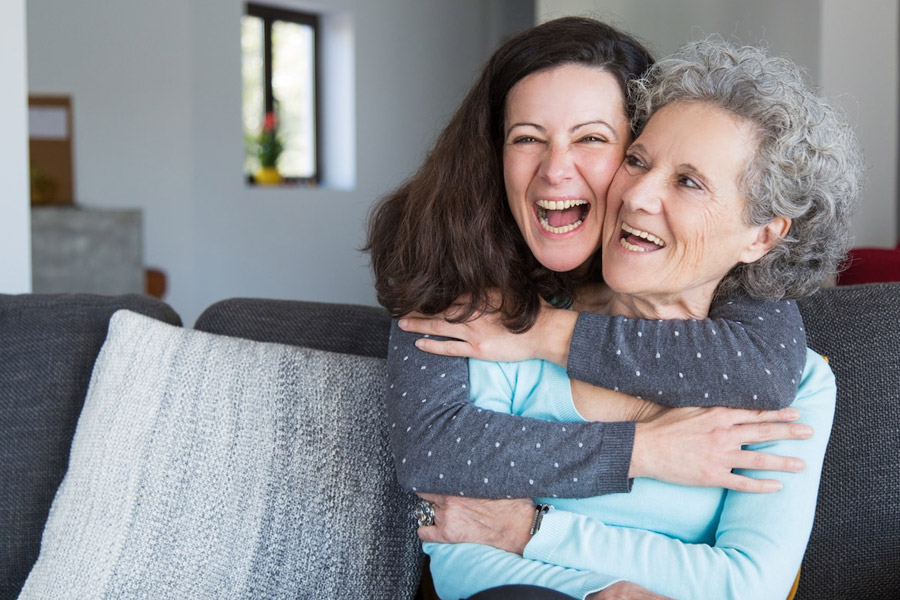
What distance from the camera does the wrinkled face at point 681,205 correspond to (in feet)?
4.03

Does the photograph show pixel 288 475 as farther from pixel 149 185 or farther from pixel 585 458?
pixel 149 185

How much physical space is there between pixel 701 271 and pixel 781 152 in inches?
7.8

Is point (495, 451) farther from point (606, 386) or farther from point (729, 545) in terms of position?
point (729, 545)

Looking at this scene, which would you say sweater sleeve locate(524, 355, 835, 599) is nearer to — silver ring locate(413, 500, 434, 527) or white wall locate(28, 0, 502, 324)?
silver ring locate(413, 500, 434, 527)

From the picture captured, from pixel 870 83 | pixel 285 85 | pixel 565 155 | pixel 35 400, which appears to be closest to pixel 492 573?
pixel 565 155

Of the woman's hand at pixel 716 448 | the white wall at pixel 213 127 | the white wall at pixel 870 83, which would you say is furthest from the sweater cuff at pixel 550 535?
the white wall at pixel 213 127

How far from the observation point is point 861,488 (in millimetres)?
1435

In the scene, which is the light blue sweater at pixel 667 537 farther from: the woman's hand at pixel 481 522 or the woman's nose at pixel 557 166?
the woman's nose at pixel 557 166

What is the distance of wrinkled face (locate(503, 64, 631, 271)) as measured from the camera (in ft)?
4.40

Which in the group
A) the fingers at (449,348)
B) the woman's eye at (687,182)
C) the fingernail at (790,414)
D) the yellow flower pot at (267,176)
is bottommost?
the fingernail at (790,414)

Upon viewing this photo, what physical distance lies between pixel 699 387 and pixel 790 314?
0.21 meters

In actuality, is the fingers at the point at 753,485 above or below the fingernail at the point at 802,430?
below

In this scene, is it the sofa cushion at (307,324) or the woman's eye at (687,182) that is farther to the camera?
the sofa cushion at (307,324)

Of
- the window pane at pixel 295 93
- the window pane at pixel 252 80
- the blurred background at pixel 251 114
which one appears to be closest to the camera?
the blurred background at pixel 251 114
